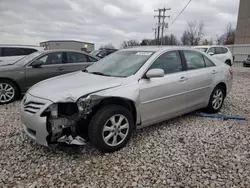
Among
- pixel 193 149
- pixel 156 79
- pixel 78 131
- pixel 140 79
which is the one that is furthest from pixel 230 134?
pixel 78 131

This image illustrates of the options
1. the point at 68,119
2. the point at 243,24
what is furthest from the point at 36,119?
the point at 243,24

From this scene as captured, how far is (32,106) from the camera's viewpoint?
9.31 feet

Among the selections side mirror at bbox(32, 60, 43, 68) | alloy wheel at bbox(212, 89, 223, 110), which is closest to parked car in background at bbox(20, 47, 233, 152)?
alloy wheel at bbox(212, 89, 223, 110)

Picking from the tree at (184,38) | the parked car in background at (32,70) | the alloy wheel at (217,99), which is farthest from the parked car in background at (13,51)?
the tree at (184,38)

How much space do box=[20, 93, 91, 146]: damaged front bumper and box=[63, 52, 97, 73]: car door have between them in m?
3.55

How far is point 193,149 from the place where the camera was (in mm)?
3123

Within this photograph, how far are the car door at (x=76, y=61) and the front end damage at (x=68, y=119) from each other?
11.8 feet

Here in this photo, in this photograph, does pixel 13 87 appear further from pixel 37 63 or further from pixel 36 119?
pixel 36 119

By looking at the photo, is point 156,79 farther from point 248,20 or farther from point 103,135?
point 248,20

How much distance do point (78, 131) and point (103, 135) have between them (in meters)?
0.34

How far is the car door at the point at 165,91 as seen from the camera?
3.26m

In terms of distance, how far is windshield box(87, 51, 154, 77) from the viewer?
11.1 feet

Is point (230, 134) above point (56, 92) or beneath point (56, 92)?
beneath

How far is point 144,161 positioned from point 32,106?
1.64 m
